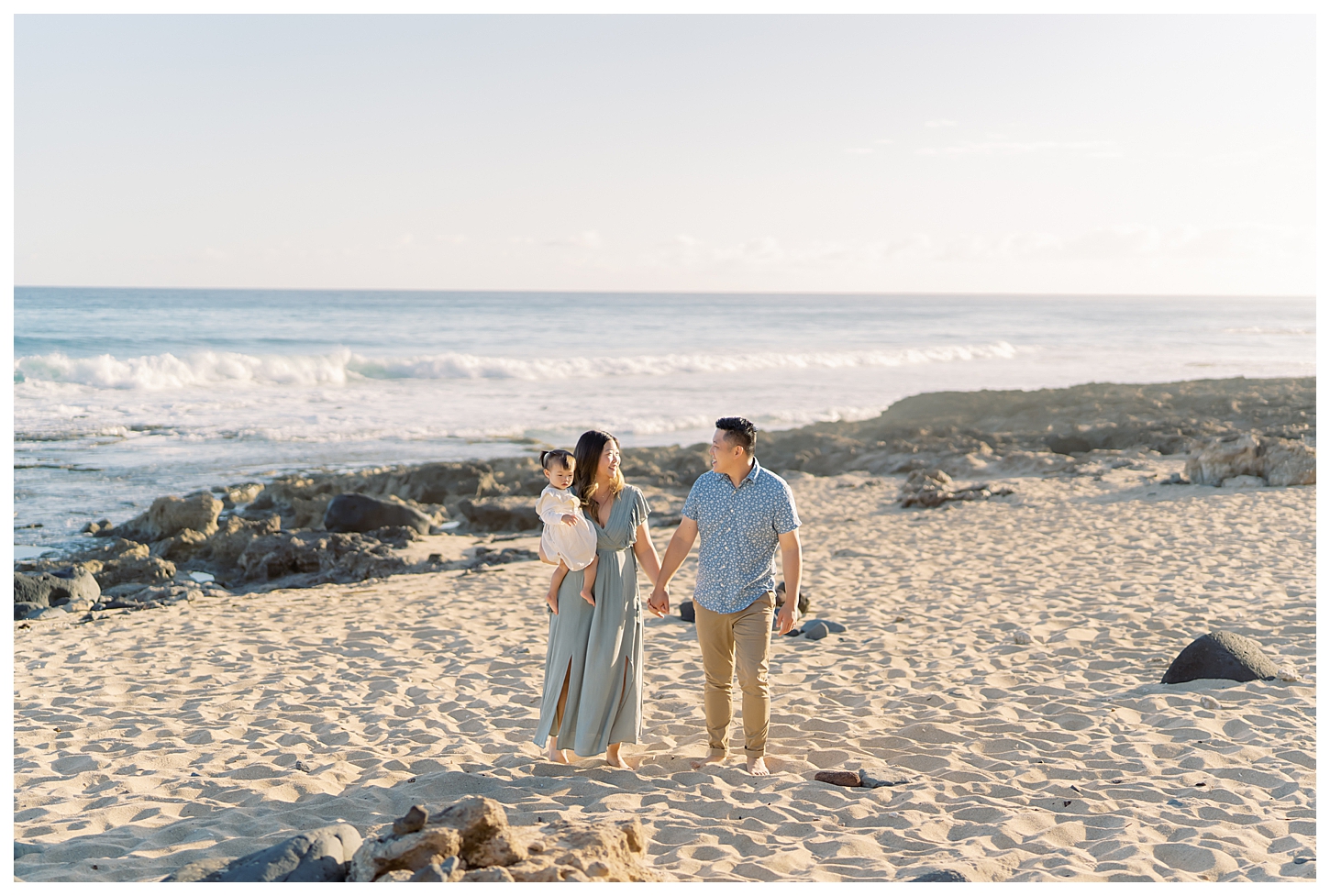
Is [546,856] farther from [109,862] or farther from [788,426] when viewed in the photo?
[788,426]

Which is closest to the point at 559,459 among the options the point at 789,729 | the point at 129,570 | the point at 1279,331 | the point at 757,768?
the point at 757,768

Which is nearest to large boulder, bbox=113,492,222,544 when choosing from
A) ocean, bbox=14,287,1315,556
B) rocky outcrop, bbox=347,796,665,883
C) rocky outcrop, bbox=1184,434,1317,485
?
ocean, bbox=14,287,1315,556

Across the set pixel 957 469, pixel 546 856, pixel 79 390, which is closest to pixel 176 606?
pixel 546 856

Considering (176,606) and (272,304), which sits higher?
(272,304)

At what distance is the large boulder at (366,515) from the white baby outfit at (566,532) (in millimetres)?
8100

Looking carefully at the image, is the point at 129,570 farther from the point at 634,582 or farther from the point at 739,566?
the point at 739,566

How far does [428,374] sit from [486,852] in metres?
33.3

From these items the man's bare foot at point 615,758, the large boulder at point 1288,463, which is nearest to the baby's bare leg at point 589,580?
the man's bare foot at point 615,758

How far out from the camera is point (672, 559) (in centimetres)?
464

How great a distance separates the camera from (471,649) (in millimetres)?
7098

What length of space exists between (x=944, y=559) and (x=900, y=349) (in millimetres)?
39866

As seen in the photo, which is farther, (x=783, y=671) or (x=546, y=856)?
(x=783, y=671)

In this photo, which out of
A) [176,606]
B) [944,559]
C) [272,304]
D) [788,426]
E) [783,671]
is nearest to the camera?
[783,671]

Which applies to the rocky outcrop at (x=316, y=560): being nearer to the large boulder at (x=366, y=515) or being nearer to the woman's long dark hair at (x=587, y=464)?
the large boulder at (x=366, y=515)
